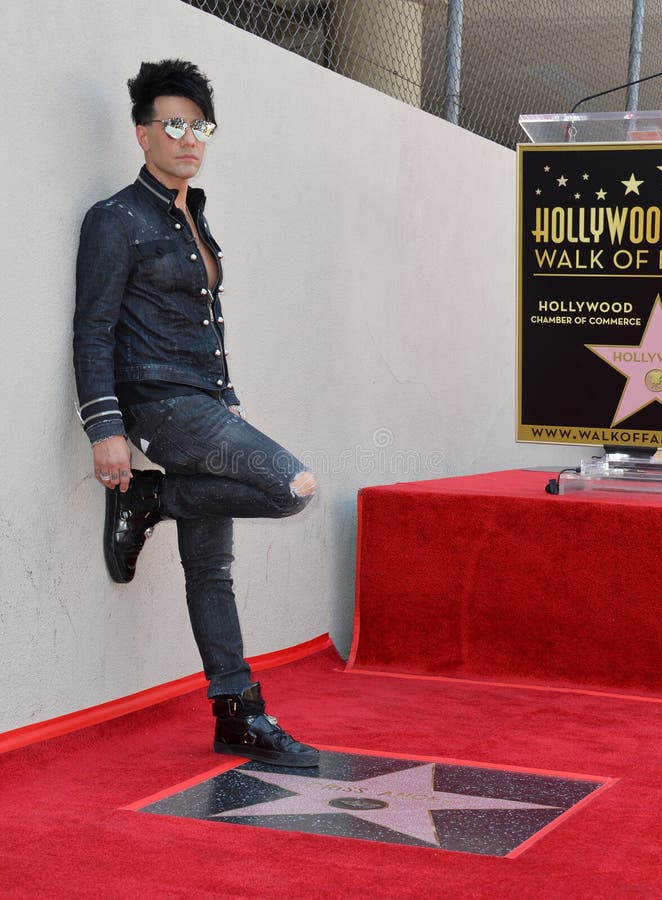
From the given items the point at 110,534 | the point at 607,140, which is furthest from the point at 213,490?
the point at 607,140

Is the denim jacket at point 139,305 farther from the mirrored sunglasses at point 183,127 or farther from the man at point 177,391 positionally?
the mirrored sunglasses at point 183,127

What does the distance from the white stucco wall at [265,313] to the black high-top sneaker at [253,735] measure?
323 mm

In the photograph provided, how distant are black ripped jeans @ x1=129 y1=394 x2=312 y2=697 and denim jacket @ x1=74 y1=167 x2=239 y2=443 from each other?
9 cm

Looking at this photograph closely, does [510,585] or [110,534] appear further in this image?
[510,585]

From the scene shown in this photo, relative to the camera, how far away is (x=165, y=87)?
2674mm

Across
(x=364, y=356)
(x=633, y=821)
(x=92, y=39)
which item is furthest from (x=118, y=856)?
(x=364, y=356)

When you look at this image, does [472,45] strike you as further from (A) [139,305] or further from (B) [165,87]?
(A) [139,305]

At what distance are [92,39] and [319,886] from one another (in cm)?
184

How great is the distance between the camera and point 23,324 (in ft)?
8.41

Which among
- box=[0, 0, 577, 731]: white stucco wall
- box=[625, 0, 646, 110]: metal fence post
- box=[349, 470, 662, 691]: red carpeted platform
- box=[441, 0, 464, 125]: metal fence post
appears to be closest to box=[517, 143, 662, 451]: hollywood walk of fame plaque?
box=[349, 470, 662, 691]: red carpeted platform

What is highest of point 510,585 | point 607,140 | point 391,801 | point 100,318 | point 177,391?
point 607,140

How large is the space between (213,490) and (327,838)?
2.60 feet

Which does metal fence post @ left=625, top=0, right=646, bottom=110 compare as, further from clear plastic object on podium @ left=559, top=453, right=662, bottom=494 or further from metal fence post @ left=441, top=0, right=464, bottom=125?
clear plastic object on podium @ left=559, top=453, right=662, bottom=494

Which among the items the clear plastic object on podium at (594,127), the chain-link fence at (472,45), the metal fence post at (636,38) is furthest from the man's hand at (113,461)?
the metal fence post at (636,38)
